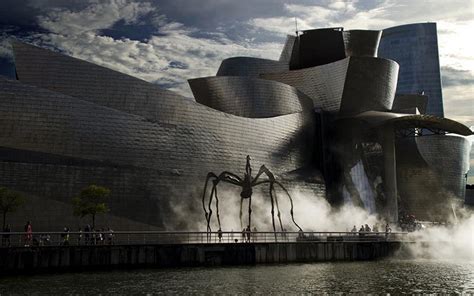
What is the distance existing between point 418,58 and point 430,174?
273ft

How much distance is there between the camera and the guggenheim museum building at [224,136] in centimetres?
2934

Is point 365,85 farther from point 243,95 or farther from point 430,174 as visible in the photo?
point 243,95

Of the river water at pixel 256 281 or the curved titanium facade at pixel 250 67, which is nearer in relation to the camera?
the river water at pixel 256 281

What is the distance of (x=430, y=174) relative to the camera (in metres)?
48.5

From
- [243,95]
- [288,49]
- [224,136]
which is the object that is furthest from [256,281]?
[288,49]

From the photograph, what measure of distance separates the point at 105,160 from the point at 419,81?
10542cm

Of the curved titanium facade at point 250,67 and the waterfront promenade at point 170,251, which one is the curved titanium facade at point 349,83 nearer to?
the curved titanium facade at point 250,67

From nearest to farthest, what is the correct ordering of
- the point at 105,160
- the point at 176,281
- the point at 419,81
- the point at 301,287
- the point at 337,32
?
1. the point at 301,287
2. the point at 176,281
3. the point at 105,160
4. the point at 337,32
5. the point at 419,81

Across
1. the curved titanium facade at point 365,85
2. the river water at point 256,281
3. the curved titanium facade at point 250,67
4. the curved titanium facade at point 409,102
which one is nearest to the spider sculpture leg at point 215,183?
the river water at point 256,281

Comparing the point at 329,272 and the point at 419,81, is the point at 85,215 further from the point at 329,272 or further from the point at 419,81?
the point at 419,81

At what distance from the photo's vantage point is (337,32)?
49.0m

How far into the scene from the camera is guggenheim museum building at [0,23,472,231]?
29.3m

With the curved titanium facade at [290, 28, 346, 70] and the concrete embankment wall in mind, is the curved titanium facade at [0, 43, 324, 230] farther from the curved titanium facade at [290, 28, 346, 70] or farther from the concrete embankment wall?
the curved titanium facade at [290, 28, 346, 70]

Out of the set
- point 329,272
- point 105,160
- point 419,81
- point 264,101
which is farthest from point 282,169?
point 419,81
